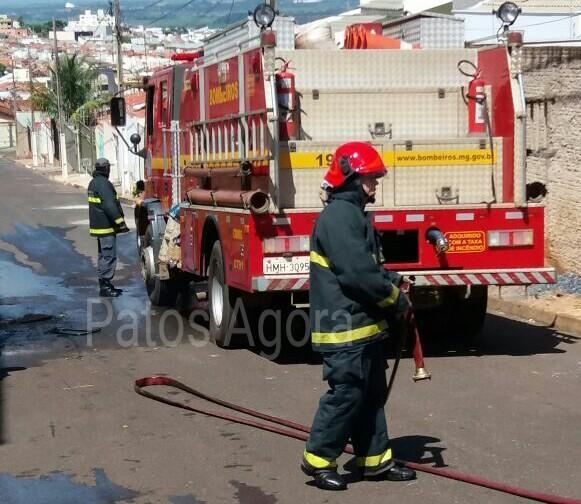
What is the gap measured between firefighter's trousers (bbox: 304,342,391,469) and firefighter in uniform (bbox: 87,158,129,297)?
31.1 feet

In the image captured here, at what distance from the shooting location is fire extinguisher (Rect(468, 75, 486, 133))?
34.9 feet

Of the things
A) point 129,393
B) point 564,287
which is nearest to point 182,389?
point 129,393

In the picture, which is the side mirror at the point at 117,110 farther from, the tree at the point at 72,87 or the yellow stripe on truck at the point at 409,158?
the tree at the point at 72,87

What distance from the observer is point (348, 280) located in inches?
232

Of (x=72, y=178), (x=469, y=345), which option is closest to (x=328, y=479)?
(x=469, y=345)

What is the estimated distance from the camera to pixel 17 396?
8.91 m

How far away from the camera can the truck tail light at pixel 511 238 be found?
403 inches

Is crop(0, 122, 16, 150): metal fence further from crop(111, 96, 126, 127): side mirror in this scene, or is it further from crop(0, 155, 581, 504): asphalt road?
crop(0, 155, 581, 504): asphalt road

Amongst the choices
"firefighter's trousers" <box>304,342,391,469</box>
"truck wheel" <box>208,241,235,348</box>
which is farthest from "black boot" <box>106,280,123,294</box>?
"firefighter's trousers" <box>304,342,391,469</box>

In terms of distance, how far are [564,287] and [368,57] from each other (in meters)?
4.24

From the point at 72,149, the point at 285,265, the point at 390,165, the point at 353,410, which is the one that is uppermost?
the point at 390,165

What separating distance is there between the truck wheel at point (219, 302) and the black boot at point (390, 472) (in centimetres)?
474

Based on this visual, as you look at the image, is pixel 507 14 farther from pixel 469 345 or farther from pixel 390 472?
pixel 390 472

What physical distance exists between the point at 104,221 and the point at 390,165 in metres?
6.42
